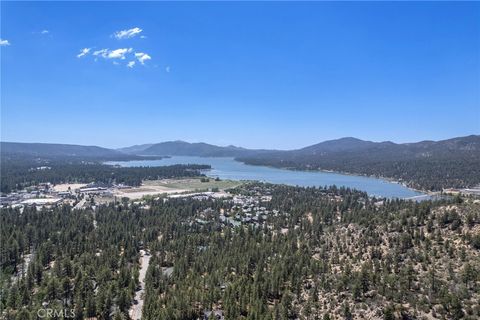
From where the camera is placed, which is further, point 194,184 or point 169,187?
point 194,184

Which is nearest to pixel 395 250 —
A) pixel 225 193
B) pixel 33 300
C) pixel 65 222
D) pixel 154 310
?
pixel 154 310

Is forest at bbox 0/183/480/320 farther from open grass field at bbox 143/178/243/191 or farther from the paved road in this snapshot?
open grass field at bbox 143/178/243/191

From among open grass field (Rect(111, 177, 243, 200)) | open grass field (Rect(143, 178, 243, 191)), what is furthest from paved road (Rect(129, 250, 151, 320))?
open grass field (Rect(143, 178, 243, 191))

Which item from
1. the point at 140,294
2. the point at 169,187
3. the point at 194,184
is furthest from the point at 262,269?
the point at 194,184

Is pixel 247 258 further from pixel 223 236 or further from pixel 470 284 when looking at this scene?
pixel 470 284

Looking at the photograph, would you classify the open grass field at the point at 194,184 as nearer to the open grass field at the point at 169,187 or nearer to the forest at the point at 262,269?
the open grass field at the point at 169,187

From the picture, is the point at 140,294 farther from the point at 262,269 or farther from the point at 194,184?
the point at 194,184

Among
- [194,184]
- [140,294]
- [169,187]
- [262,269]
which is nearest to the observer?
[140,294]

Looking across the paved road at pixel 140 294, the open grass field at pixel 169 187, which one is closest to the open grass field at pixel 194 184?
the open grass field at pixel 169 187

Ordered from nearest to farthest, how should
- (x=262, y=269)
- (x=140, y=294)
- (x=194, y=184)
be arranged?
(x=140, y=294) < (x=262, y=269) < (x=194, y=184)
